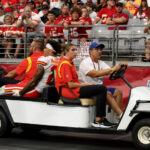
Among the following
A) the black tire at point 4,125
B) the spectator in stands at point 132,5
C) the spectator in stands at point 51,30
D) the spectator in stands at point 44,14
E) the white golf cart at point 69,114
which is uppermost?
the spectator in stands at point 132,5

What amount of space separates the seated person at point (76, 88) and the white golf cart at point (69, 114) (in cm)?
12

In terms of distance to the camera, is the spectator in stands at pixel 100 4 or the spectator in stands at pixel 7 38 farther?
the spectator in stands at pixel 100 4

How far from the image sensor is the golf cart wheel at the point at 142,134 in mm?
6793

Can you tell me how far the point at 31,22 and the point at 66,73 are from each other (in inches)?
203

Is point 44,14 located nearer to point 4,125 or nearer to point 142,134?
point 4,125

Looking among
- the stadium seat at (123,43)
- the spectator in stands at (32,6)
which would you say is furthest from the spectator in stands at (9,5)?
the stadium seat at (123,43)

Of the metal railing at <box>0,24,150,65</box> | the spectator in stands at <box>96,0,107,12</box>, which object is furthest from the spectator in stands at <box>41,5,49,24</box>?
the metal railing at <box>0,24,150,65</box>

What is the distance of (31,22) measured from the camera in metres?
12.3

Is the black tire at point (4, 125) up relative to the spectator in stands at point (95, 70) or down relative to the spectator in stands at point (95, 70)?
down

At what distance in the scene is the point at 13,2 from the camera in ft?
55.4

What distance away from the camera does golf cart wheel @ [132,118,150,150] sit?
6.79 meters

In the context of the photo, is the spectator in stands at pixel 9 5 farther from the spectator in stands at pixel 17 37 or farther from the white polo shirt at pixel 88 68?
the white polo shirt at pixel 88 68

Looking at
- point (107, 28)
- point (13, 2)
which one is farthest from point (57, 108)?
point (13, 2)

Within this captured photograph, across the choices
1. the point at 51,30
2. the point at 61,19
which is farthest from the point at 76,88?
the point at 61,19
